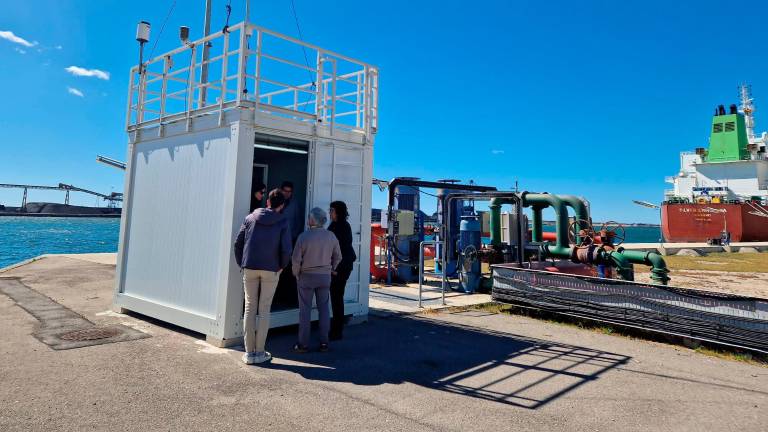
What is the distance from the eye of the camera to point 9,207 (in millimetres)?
145125

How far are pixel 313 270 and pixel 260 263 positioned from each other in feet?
2.67

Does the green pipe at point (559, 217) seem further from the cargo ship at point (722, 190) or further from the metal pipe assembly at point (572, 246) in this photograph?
the cargo ship at point (722, 190)

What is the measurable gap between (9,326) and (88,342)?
1940mm

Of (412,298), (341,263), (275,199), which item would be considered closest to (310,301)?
(341,263)

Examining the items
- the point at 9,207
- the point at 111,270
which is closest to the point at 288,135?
the point at 111,270

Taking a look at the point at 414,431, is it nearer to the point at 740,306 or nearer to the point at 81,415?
the point at 81,415

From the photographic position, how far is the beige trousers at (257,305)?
5.22m

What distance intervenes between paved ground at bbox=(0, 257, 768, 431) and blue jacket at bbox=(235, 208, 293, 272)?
4.04 feet

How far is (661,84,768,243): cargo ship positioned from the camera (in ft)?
130

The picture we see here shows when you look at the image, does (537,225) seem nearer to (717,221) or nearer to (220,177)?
(220,177)

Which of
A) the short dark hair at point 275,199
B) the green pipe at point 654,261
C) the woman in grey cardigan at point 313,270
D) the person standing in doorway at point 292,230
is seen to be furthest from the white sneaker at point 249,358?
the green pipe at point 654,261

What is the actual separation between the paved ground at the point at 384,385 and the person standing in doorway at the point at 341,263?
1.20ft

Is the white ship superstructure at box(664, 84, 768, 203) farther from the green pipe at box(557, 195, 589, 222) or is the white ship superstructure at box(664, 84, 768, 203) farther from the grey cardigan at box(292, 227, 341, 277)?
the grey cardigan at box(292, 227, 341, 277)

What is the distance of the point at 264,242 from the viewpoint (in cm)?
524
